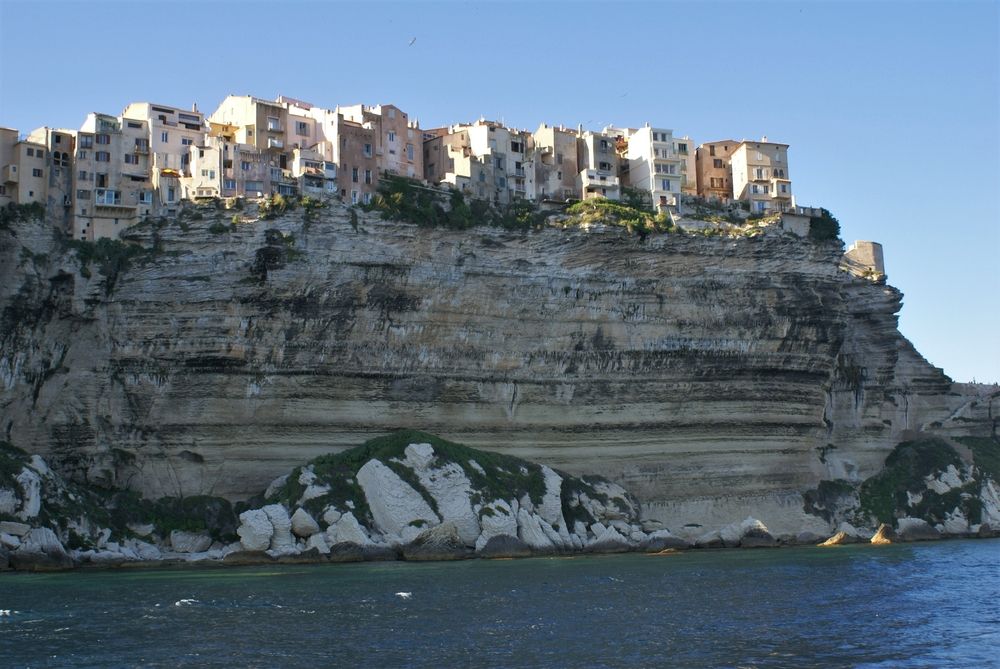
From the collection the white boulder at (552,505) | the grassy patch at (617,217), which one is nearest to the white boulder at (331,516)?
the white boulder at (552,505)

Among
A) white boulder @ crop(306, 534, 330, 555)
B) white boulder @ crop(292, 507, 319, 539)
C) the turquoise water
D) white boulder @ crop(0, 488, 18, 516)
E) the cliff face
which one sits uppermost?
the cliff face

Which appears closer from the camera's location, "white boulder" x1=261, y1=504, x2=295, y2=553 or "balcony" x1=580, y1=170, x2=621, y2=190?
"white boulder" x1=261, y1=504, x2=295, y2=553

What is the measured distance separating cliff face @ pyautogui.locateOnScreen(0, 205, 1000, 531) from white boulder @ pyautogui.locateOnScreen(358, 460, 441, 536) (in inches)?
208

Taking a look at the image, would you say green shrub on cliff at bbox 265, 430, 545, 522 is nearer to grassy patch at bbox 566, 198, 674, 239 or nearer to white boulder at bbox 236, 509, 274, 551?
white boulder at bbox 236, 509, 274, 551

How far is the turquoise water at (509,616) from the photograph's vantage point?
950 inches

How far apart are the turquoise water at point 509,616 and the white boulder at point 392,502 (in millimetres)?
2675

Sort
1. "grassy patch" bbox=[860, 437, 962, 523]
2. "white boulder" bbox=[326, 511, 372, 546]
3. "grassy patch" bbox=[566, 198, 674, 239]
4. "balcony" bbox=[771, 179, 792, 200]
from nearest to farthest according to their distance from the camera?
"white boulder" bbox=[326, 511, 372, 546] → "grassy patch" bbox=[566, 198, 674, 239] → "grassy patch" bbox=[860, 437, 962, 523] → "balcony" bbox=[771, 179, 792, 200]

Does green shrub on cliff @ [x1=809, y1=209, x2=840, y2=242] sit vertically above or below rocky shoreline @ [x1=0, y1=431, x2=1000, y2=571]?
above

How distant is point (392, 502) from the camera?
Result: 4356 centimetres

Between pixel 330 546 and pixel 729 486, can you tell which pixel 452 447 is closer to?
pixel 330 546

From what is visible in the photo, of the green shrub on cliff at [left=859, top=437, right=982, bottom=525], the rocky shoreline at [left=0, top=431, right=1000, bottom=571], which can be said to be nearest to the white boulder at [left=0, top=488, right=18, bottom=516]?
the rocky shoreline at [left=0, top=431, right=1000, bottom=571]

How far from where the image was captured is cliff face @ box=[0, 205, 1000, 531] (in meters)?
46.0

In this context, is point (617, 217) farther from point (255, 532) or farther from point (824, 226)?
point (255, 532)

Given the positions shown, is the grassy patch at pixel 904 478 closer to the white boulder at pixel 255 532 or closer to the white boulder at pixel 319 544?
the white boulder at pixel 319 544
